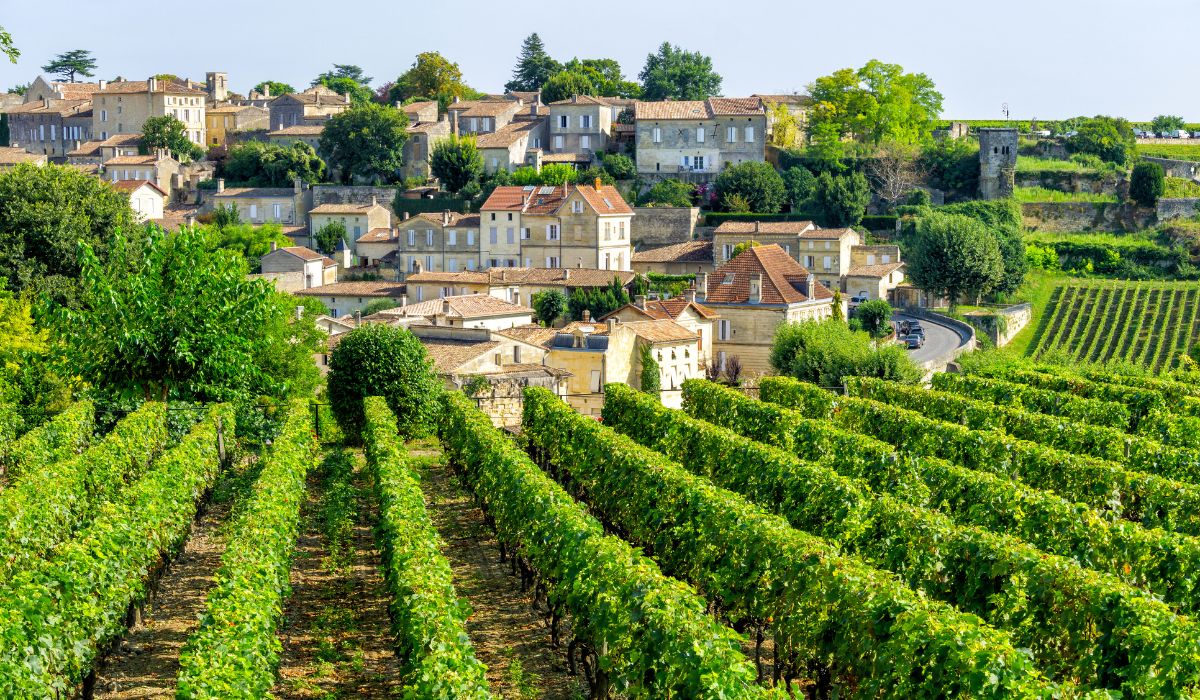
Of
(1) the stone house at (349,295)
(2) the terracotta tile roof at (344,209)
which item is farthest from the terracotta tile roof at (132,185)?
(1) the stone house at (349,295)

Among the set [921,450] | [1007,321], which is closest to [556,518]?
[921,450]

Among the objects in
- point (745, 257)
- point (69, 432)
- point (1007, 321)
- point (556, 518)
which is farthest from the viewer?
point (1007, 321)

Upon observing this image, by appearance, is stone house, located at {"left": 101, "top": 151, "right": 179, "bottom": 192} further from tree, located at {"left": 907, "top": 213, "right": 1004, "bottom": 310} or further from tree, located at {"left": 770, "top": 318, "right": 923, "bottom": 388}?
tree, located at {"left": 770, "top": 318, "right": 923, "bottom": 388}

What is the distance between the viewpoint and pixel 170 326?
2497cm

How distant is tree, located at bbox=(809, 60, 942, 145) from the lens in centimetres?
7306

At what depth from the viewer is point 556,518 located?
15523 mm

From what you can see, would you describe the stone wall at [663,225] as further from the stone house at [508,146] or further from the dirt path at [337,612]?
the dirt path at [337,612]

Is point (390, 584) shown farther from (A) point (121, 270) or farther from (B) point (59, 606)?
(A) point (121, 270)

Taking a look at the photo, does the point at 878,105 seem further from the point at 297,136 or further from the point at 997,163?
the point at 297,136

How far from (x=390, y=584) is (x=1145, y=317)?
146ft

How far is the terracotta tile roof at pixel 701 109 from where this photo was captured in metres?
69.4

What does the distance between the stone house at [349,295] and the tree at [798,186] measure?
62.1 feet

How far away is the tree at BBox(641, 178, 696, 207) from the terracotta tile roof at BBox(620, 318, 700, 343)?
2236cm

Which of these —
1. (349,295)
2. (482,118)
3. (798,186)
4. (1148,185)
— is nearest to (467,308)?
(349,295)
